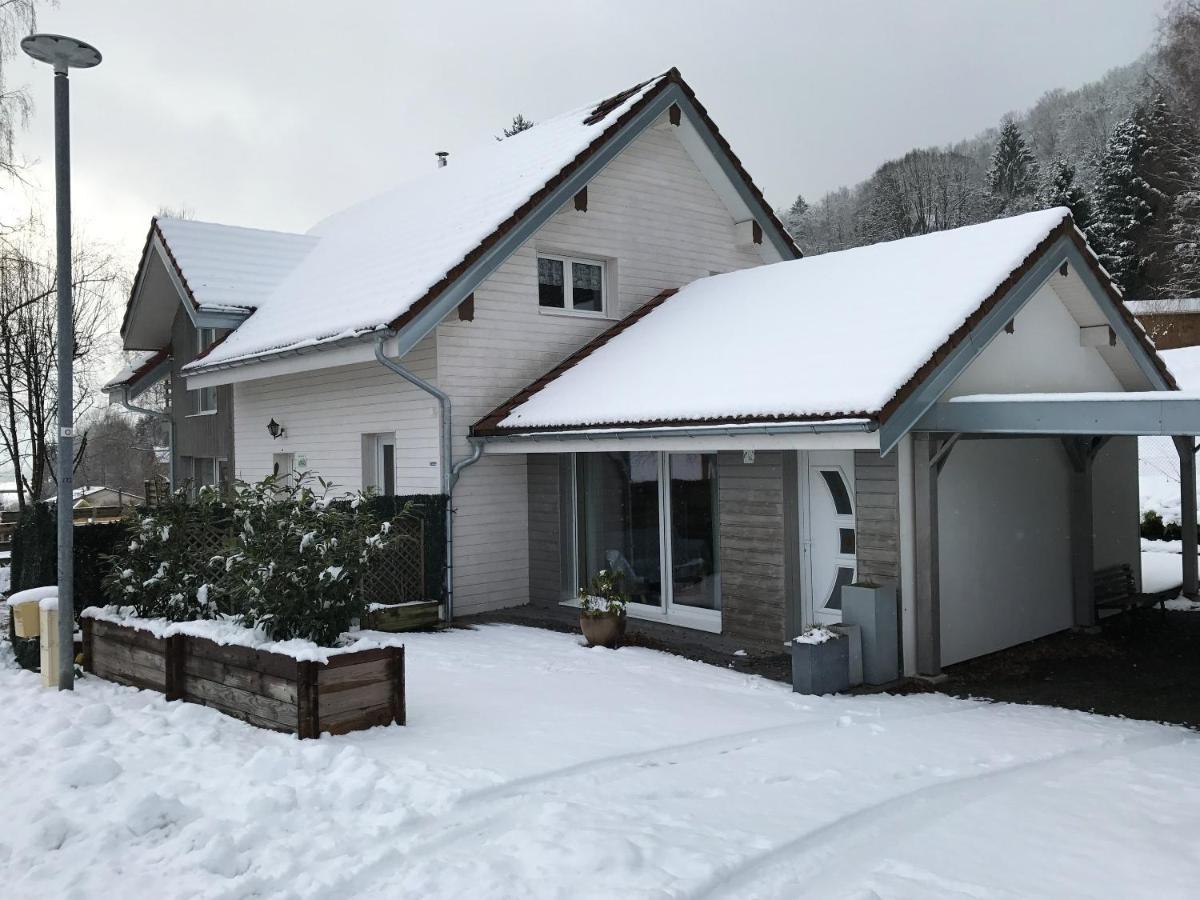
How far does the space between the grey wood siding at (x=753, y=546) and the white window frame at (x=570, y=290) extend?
4.20m

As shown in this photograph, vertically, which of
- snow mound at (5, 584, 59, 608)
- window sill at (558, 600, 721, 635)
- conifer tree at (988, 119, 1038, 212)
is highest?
conifer tree at (988, 119, 1038, 212)

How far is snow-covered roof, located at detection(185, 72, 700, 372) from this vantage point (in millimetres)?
12648

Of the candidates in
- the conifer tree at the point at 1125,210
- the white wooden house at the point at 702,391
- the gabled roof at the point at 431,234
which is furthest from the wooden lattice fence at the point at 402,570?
the conifer tree at the point at 1125,210

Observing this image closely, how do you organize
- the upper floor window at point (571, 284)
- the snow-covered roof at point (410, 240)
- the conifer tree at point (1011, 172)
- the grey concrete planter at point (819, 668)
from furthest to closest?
1. the conifer tree at point (1011, 172)
2. the upper floor window at point (571, 284)
3. the snow-covered roof at point (410, 240)
4. the grey concrete planter at point (819, 668)

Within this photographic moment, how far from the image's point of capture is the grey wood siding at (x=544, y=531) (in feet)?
42.5

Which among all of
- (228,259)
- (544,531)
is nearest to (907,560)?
(544,531)

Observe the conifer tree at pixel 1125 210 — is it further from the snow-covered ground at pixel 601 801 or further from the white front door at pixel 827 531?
the snow-covered ground at pixel 601 801

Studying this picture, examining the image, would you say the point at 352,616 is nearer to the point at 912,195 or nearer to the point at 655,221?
the point at 655,221

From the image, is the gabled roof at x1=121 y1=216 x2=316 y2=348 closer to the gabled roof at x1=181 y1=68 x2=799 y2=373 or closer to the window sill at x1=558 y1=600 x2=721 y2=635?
the gabled roof at x1=181 y1=68 x2=799 y2=373

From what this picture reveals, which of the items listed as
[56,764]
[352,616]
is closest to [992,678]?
[352,616]

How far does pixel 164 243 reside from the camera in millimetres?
17719

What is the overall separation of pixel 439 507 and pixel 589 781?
6732mm

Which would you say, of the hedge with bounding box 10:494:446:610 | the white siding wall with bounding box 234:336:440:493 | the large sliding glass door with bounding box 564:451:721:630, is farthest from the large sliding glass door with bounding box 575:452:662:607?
the hedge with bounding box 10:494:446:610

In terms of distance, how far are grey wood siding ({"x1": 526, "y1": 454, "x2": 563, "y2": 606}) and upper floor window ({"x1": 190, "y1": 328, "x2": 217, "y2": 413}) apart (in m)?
8.68
